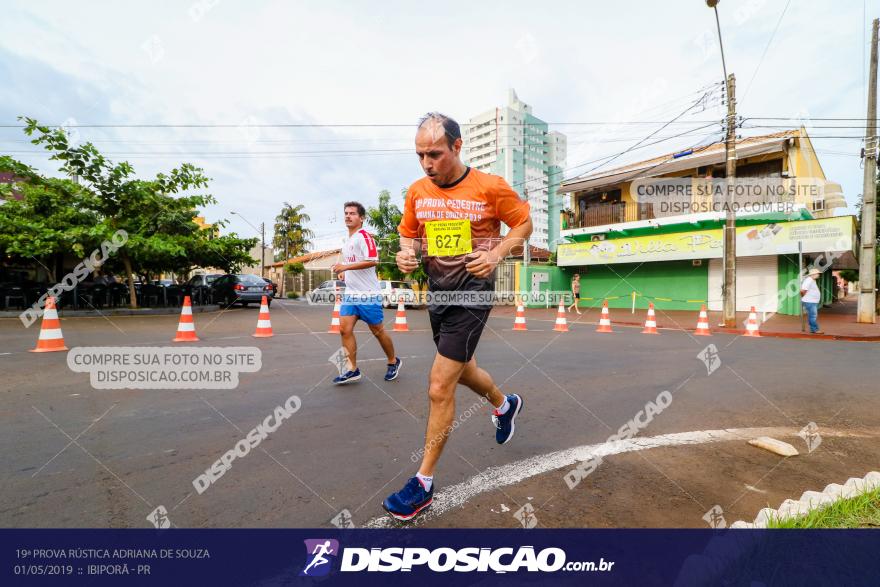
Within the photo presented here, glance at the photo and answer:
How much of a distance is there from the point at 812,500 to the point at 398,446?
7.15 ft

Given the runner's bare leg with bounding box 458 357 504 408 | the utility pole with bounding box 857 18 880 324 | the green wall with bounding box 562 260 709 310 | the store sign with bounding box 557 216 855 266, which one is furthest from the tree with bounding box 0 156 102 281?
the utility pole with bounding box 857 18 880 324

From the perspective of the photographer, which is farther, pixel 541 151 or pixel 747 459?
pixel 541 151

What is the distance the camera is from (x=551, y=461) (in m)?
2.71

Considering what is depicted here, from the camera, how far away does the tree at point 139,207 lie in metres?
13.5

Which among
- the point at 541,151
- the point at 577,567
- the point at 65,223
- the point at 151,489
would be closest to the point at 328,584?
the point at 577,567

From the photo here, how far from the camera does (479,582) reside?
1.62 meters

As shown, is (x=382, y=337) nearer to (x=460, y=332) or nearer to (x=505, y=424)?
→ (x=505, y=424)

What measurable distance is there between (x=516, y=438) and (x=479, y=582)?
159 centimetres

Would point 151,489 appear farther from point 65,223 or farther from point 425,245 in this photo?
point 65,223

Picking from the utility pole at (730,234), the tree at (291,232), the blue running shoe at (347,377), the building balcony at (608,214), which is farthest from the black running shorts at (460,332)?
the tree at (291,232)

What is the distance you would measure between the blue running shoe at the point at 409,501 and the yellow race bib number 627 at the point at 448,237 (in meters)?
1.19

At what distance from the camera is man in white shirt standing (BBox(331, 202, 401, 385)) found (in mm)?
4824

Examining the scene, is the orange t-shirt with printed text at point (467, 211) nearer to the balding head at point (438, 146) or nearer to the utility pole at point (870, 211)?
the balding head at point (438, 146)

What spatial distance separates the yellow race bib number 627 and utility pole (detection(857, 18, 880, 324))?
51.4 feet
